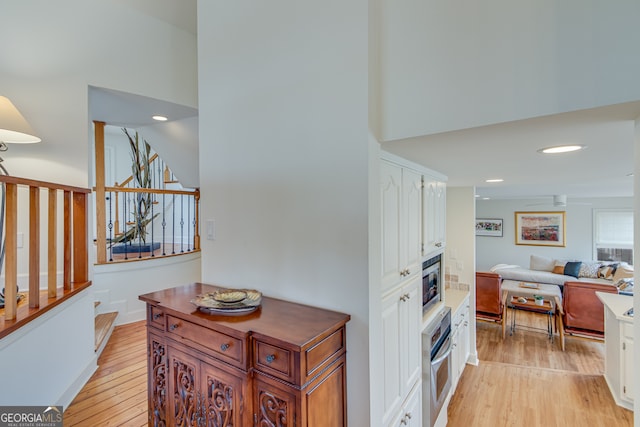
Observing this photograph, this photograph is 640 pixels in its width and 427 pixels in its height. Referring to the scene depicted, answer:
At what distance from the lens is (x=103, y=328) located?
3047mm

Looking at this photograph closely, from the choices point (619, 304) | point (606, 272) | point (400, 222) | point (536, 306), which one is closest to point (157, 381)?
point (400, 222)

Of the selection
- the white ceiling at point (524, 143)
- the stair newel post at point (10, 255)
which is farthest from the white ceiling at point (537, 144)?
the stair newel post at point (10, 255)

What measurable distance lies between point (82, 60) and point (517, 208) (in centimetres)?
922

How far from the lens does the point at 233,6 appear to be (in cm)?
169

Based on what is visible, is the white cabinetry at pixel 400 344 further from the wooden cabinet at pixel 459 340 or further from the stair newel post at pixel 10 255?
the stair newel post at pixel 10 255

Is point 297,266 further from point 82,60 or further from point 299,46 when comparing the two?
point 82,60

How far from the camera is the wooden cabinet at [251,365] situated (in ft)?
3.58

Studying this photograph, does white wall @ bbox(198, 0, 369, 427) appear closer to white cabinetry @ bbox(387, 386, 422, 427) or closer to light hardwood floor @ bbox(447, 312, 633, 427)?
white cabinetry @ bbox(387, 386, 422, 427)

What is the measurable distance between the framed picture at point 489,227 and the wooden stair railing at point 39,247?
29.4ft

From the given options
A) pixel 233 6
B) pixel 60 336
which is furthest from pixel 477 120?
pixel 60 336

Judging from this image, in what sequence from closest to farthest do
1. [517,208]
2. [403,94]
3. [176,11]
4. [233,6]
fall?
1. [403,94]
2. [233,6]
3. [176,11]
4. [517,208]

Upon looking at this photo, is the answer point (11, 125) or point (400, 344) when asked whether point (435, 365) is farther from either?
point (11, 125)

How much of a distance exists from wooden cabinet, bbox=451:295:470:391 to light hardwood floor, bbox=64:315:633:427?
0.17 m

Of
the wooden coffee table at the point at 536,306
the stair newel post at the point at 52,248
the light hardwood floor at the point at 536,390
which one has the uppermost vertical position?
the stair newel post at the point at 52,248
